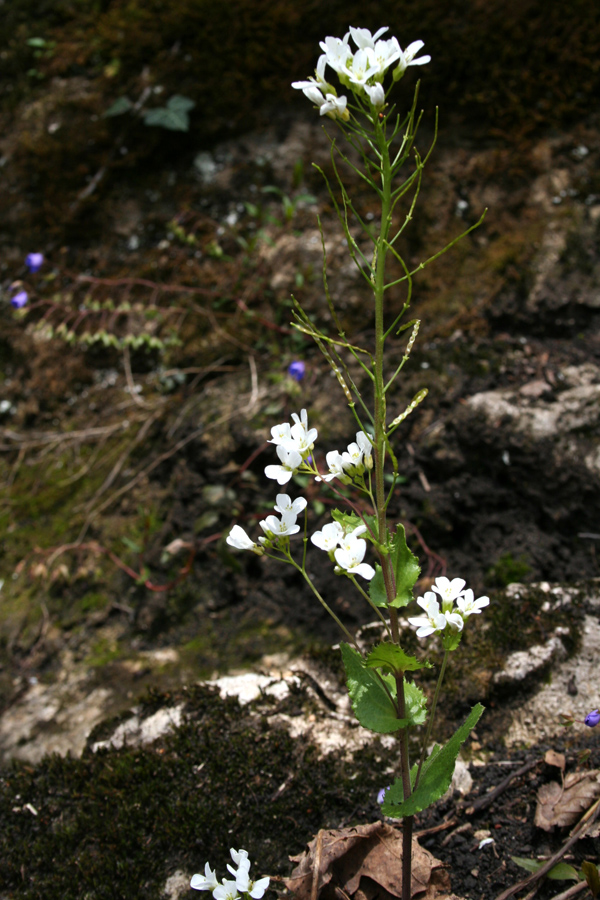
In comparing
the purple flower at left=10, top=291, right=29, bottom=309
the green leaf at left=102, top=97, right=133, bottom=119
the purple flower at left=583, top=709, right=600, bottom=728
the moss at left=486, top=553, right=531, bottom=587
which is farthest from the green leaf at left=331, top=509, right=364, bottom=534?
the green leaf at left=102, top=97, right=133, bottom=119

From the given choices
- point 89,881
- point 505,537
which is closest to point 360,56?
point 505,537

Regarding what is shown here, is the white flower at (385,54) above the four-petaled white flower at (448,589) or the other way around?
above

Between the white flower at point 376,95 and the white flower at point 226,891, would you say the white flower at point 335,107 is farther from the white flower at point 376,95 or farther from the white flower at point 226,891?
the white flower at point 226,891

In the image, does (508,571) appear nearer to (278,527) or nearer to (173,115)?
(278,527)

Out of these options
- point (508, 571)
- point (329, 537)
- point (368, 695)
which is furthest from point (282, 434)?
point (508, 571)

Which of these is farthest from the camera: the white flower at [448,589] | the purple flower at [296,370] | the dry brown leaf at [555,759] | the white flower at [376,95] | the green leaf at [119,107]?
the green leaf at [119,107]

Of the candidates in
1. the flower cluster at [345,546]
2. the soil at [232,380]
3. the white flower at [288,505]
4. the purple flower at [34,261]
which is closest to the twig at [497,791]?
the soil at [232,380]

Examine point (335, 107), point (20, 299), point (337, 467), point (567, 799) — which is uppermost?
point (335, 107)
